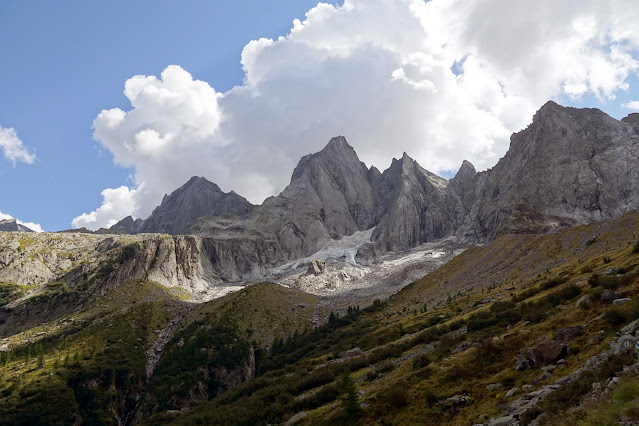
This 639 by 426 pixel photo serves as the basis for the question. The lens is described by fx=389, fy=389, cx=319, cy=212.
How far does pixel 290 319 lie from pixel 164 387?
4807cm

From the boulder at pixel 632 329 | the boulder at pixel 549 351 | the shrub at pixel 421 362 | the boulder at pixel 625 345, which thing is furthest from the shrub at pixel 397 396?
the boulder at pixel 632 329

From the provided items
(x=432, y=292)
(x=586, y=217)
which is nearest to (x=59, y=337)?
(x=432, y=292)

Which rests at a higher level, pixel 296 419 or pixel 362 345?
pixel 296 419

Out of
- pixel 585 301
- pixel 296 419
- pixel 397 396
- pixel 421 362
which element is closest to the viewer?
pixel 397 396

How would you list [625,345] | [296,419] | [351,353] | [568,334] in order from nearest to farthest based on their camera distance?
[625,345], [568,334], [296,419], [351,353]

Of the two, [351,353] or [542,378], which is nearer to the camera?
[542,378]

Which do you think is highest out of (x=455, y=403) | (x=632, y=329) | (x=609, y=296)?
(x=609, y=296)

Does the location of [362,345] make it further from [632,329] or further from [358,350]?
[632,329]

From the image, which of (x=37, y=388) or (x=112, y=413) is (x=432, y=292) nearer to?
(x=112, y=413)

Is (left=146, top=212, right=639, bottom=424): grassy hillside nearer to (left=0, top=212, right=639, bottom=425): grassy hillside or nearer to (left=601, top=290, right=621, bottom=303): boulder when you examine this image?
(left=0, top=212, right=639, bottom=425): grassy hillside

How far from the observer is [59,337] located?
128 m

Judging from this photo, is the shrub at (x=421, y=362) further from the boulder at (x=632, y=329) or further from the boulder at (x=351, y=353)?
the boulder at (x=351, y=353)

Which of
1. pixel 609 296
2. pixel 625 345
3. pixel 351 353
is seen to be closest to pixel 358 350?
pixel 351 353

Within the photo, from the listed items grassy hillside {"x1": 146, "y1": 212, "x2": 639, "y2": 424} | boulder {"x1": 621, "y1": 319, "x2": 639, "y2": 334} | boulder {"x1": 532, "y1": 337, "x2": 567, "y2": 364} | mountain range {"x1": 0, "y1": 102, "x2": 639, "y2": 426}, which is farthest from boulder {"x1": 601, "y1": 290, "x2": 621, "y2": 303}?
boulder {"x1": 621, "y1": 319, "x2": 639, "y2": 334}
